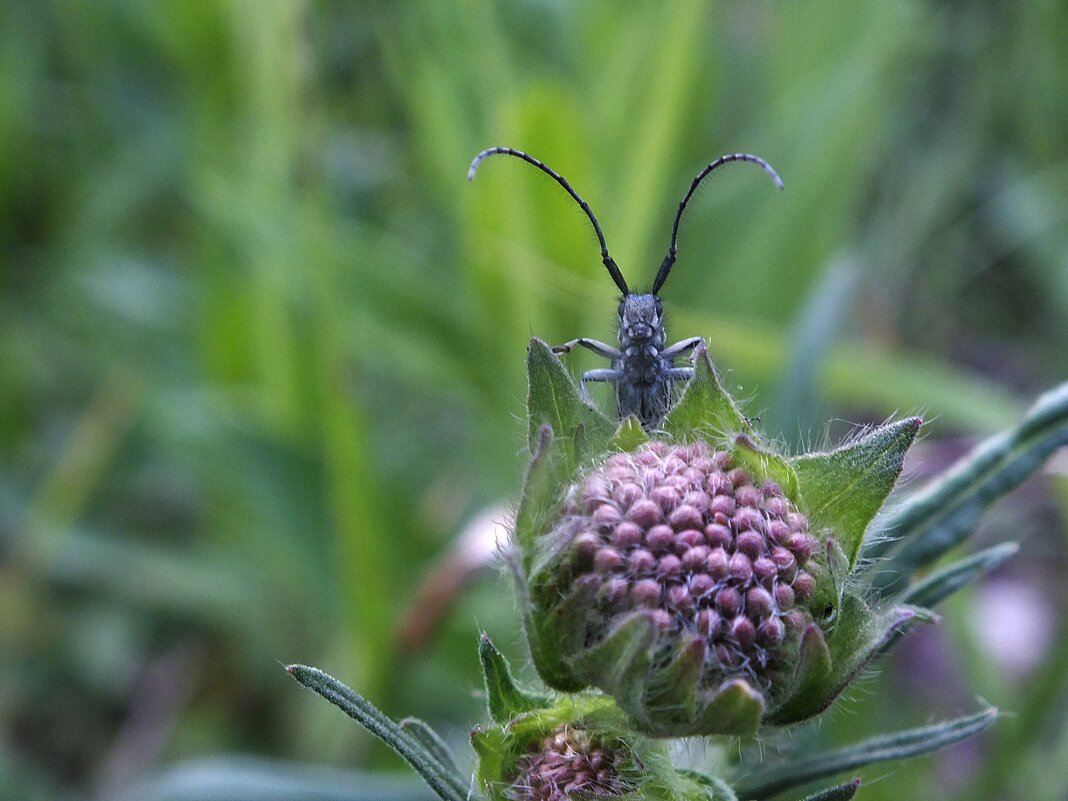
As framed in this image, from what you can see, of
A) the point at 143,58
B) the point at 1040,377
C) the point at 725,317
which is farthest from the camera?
the point at 143,58

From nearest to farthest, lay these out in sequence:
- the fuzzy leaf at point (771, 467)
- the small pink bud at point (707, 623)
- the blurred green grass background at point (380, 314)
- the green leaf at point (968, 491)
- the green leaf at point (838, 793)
Result: the green leaf at point (838, 793) → the small pink bud at point (707, 623) → the fuzzy leaf at point (771, 467) → the green leaf at point (968, 491) → the blurred green grass background at point (380, 314)

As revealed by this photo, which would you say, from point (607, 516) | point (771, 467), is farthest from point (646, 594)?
point (771, 467)

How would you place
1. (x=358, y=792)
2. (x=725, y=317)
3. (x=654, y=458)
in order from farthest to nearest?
(x=725, y=317)
(x=358, y=792)
(x=654, y=458)

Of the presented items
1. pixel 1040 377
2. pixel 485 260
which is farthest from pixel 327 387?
pixel 1040 377

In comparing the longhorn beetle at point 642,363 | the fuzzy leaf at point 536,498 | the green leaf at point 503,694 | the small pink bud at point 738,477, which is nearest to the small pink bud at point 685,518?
the small pink bud at point 738,477

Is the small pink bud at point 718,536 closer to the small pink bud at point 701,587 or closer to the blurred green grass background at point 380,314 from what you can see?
the small pink bud at point 701,587

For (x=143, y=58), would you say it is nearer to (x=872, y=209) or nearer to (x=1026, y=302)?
(x=872, y=209)

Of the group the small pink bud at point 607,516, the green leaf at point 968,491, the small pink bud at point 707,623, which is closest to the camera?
the small pink bud at point 707,623
